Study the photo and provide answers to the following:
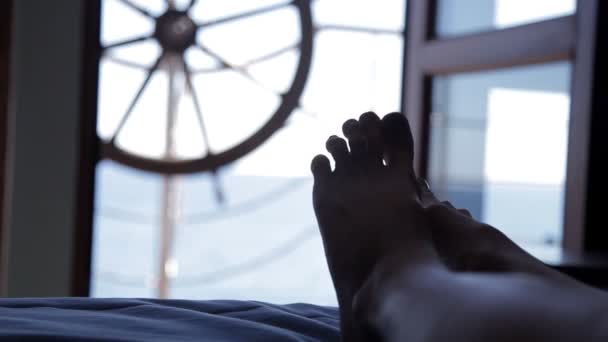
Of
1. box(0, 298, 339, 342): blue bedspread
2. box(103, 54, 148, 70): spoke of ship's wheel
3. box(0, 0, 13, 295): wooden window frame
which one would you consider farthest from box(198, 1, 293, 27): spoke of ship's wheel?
box(0, 298, 339, 342): blue bedspread

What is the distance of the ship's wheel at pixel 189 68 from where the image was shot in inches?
91.6

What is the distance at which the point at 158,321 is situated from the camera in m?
0.73

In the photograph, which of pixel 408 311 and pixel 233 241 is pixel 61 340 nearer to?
pixel 408 311

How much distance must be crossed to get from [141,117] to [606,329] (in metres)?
2.20

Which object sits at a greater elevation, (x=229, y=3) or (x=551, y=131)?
(x=229, y=3)

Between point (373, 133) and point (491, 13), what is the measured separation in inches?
42.3

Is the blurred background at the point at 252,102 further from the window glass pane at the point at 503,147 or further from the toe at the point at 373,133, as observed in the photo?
the toe at the point at 373,133

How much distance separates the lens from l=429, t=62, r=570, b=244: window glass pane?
1.85 metres

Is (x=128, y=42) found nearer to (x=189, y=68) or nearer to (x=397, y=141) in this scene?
(x=189, y=68)

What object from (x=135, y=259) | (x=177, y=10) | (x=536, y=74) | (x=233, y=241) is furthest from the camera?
(x=233, y=241)

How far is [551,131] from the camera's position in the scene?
73.6 inches

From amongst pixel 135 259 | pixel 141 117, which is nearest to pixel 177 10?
pixel 141 117

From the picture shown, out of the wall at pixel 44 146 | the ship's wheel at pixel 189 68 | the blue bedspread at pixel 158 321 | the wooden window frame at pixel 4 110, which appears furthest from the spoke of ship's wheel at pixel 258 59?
the blue bedspread at pixel 158 321

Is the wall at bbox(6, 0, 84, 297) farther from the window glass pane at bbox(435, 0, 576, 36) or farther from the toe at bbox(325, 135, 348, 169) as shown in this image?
the toe at bbox(325, 135, 348, 169)
